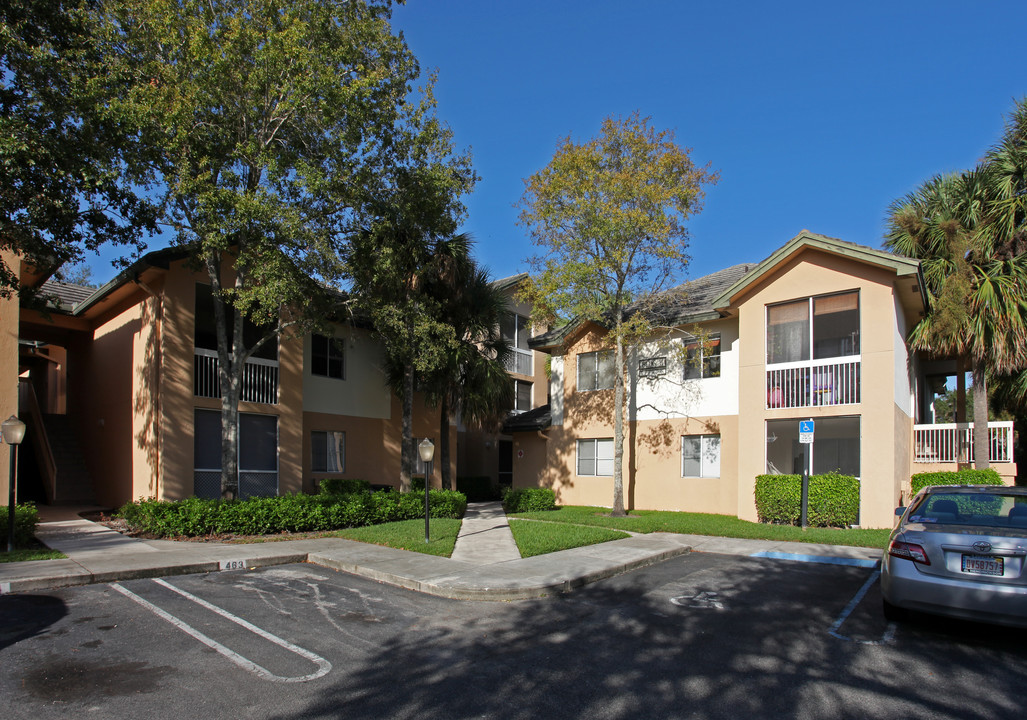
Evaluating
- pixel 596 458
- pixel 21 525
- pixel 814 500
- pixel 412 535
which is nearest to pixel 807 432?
pixel 814 500

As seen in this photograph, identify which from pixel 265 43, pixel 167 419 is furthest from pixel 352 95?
pixel 167 419

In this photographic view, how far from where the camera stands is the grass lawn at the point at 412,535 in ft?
39.1

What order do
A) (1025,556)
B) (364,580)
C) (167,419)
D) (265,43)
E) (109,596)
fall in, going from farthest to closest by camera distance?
(167,419), (265,43), (364,580), (109,596), (1025,556)

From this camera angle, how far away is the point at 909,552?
6.73 metres

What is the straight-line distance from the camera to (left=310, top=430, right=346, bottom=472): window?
66.2 feet

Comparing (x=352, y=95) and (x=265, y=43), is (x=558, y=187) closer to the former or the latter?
(x=352, y=95)

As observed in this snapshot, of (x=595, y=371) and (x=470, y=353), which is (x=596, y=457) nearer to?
(x=595, y=371)

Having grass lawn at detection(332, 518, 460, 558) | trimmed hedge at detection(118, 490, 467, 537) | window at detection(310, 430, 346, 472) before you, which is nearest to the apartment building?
window at detection(310, 430, 346, 472)

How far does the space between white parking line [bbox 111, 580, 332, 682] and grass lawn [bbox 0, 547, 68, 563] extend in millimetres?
2717

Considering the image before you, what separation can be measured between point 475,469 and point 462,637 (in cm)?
2122

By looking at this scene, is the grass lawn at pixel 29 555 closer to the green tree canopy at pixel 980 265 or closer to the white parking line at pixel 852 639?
the white parking line at pixel 852 639

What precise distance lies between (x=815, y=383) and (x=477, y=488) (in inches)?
537

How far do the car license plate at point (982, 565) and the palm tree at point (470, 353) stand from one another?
43.3 ft

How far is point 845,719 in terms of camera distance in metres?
4.83
